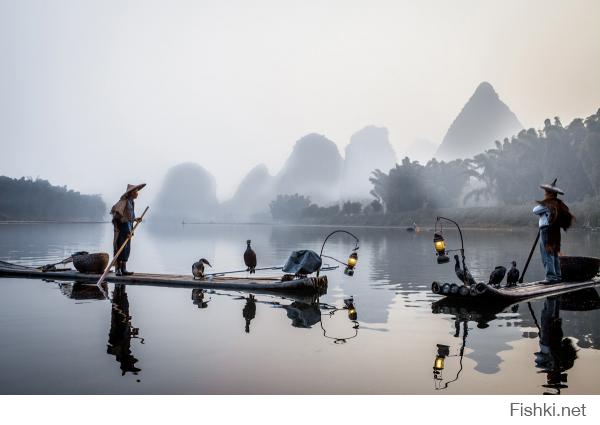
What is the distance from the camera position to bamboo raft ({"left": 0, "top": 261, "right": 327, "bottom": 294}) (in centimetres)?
1338

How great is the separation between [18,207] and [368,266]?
321ft

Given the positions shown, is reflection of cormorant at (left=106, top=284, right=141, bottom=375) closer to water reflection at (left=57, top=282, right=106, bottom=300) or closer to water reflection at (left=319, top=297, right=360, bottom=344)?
water reflection at (left=57, top=282, right=106, bottom=300)

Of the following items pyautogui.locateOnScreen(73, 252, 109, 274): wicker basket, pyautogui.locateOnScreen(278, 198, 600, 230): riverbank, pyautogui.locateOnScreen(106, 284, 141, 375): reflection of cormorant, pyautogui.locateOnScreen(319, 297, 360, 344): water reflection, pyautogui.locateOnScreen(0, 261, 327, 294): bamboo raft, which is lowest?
pyautogui.locateOnScreen(106, 284, 141, 375): reflection of cormorant

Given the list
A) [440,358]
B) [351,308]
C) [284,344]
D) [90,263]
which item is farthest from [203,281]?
[440,358]

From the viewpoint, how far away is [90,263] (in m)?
16.0

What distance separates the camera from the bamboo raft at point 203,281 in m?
13.4

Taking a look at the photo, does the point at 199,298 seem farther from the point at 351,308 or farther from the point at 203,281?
the point at 351,308

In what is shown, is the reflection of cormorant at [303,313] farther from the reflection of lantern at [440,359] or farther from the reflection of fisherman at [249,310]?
the reflection of lantern at [440,359]

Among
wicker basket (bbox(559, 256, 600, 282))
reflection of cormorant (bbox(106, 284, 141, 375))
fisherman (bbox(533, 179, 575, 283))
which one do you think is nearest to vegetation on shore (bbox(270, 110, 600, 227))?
wicker basket (bbox(559, 256, 600, 282))

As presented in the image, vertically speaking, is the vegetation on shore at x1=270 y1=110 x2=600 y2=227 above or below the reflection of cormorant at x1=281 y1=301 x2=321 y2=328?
above

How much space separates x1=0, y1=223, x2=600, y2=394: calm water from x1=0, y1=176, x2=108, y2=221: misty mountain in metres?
99.3

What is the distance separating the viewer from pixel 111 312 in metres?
11.0

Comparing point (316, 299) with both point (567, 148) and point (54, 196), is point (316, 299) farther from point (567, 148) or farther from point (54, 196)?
point (54, 196)

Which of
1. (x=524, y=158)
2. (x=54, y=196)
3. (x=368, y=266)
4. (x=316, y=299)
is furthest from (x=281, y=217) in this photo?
(x=316, y=299)
